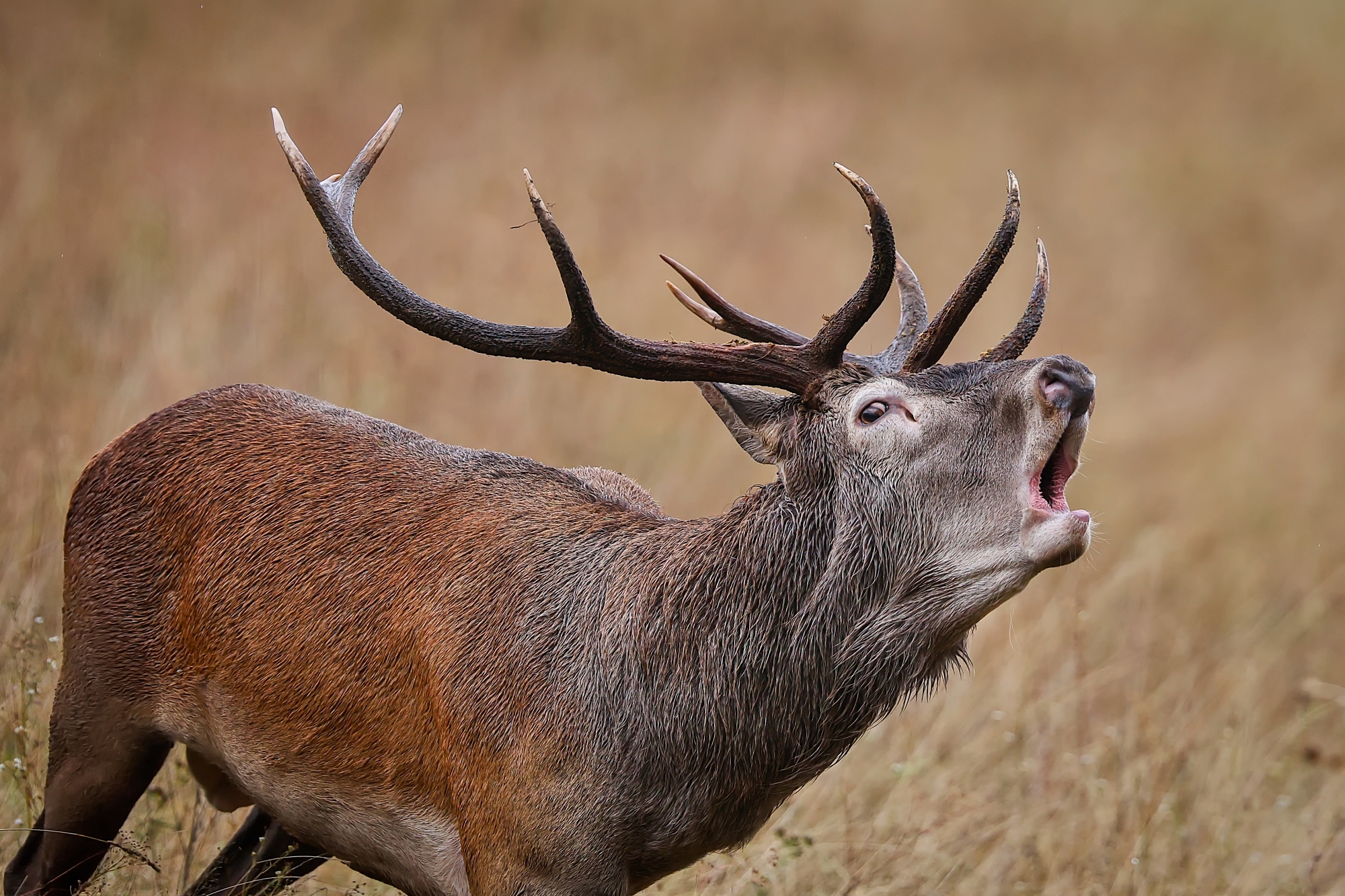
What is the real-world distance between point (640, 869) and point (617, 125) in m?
8.09

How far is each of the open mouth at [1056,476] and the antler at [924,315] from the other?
0.35 meters

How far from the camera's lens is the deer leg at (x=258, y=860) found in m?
3.79

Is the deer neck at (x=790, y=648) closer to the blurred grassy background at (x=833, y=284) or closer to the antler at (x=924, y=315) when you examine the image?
the antler at (x=924, y=315)

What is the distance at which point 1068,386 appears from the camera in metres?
2.79

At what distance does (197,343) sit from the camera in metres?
6.91

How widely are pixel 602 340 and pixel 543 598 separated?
61cm

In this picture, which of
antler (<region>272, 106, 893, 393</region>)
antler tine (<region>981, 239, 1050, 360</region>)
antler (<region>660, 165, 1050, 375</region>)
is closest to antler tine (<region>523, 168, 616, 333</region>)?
antler (<region>272, 106, 893, 393</region>)

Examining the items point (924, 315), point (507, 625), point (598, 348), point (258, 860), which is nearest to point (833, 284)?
point (924, 315)

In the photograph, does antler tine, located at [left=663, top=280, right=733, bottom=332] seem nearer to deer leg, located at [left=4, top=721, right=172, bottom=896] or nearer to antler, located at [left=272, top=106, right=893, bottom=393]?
antler, located at [left=272, top=106, right=893, bottom=393]

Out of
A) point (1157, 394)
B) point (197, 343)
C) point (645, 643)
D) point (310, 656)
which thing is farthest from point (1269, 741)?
point (197, 343)

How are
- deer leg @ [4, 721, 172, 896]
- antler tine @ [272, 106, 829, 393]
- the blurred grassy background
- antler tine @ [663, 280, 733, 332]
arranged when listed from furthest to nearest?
the blurred grassy background, deer leg @ [4, 721, 172, 896], antler tine @ [663, 280, 733, 332], antler tine @ [272, 106, 829, 393]

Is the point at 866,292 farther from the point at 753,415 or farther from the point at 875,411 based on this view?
the point at 753,415

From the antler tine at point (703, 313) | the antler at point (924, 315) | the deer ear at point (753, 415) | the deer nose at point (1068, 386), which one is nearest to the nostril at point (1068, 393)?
the deer nose at point (1068, 386)

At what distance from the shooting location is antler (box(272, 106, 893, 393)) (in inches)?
123
